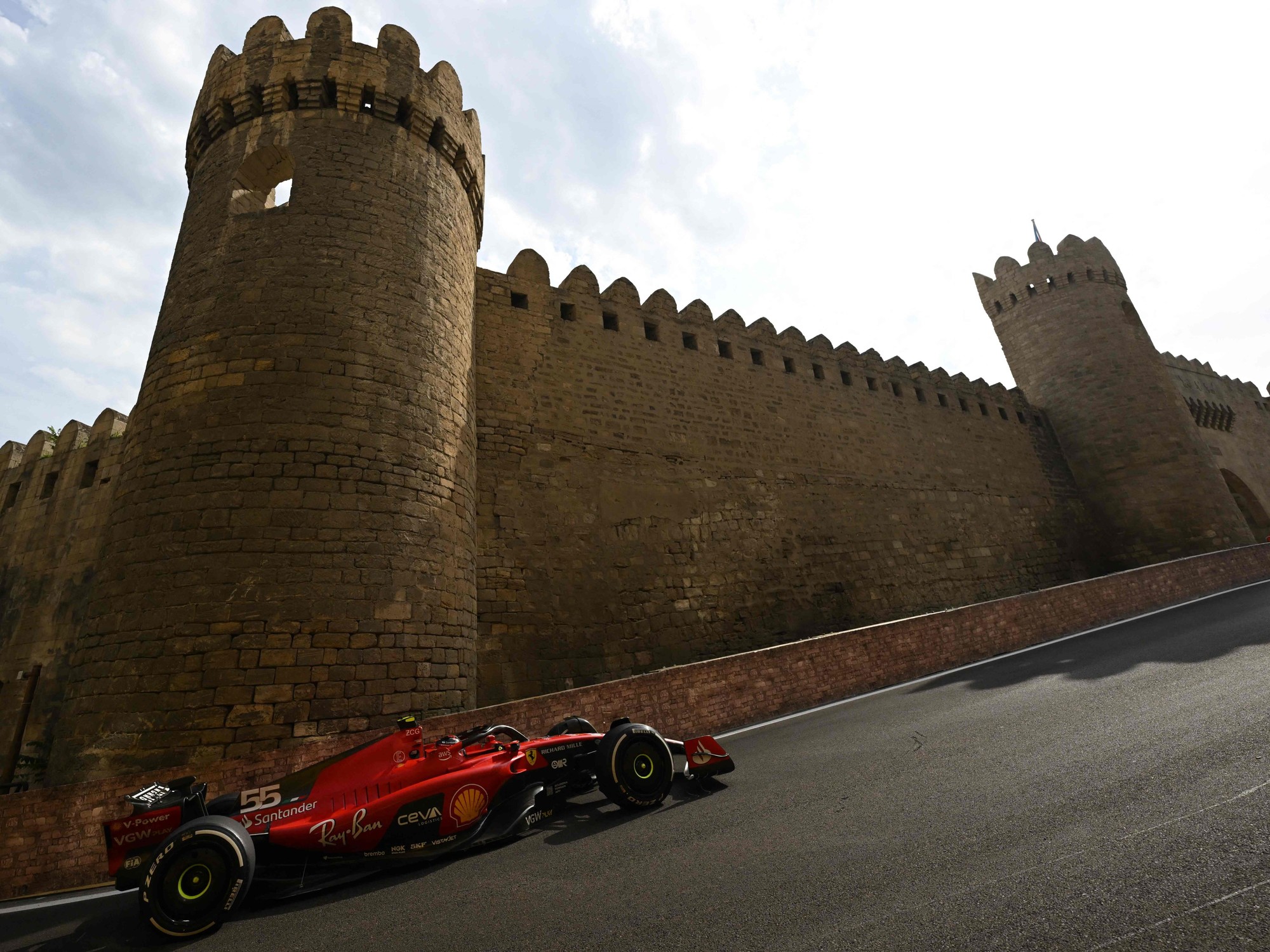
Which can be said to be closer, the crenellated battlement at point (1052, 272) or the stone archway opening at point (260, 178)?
the stone archway opening at point (260, 178)

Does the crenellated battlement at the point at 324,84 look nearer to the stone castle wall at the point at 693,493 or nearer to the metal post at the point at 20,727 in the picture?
the stone castle wall at the point at 693,493

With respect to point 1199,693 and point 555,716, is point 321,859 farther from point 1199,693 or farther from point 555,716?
point 1199,693

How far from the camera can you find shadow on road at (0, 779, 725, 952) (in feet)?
9.84

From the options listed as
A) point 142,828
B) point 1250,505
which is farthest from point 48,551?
point 1250,505

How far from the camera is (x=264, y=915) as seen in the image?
3.12 m

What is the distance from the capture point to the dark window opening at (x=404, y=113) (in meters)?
8.59

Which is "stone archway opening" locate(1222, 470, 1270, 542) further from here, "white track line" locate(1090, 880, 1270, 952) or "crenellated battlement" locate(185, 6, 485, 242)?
"crenellated battlement" locate(185, 6, 485, 242)

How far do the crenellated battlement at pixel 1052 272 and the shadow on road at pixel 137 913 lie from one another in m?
23.7

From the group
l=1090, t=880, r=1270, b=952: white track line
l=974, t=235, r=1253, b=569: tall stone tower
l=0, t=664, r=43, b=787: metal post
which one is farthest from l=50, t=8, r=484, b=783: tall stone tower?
l=974, t=235, r=1253, b=569: tall stone tower

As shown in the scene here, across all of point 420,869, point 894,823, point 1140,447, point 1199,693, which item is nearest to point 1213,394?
point 1140,447

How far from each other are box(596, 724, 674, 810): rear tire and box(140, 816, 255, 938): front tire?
2046mm

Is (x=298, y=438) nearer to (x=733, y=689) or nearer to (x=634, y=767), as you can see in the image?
(x=634, y=767)

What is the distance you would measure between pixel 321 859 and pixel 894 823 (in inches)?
124

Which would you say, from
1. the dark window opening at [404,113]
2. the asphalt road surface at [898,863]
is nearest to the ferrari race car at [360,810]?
the asphalt road surface at [898,863]
